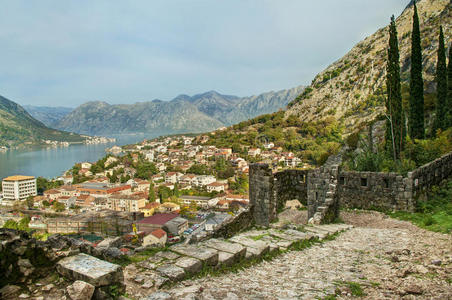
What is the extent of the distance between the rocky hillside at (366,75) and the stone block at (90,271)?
42.0 meters

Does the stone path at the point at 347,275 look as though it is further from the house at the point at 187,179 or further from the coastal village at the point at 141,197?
the house at the point at 187,179

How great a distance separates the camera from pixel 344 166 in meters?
12.7

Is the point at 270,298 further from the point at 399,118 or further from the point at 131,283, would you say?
the point at 399,118

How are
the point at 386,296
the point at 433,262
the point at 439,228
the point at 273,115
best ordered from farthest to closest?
the point at 273,115 → the point at 439,228 → the point at 433,262 → the point at 386,296

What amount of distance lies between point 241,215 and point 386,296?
3912 mm

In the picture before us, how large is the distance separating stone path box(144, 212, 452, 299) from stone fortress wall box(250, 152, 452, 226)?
1960 millimetres

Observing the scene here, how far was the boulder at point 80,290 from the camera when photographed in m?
2.35

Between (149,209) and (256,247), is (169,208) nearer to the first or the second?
(149,209)

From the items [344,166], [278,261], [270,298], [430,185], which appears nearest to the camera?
[270,298]

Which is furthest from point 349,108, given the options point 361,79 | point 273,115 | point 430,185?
point 430,185

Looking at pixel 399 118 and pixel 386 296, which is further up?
pixel 399 118

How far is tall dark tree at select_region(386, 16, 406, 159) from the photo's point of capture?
47.1 feet

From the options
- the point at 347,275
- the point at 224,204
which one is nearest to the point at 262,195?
the point at 347,275

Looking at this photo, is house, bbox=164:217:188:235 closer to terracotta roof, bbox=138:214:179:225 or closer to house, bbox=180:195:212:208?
terracotta roof, bbox=138:214:179:225
